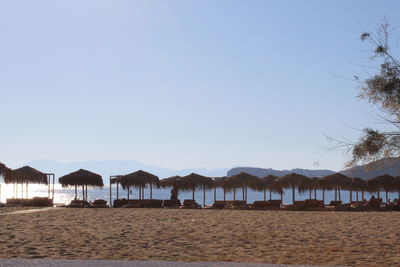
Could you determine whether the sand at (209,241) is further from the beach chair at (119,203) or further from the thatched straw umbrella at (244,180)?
the thatched straw umbrella at (244,180)

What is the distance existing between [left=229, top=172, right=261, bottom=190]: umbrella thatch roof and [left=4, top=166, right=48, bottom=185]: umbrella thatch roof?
1047 cm

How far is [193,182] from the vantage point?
28.9m

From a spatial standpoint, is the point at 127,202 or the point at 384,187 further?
the point at 384,187

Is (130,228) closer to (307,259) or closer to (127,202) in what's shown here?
(307,259)

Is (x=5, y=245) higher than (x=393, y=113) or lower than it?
lower

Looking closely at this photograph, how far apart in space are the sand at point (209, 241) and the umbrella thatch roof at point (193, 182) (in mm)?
12996

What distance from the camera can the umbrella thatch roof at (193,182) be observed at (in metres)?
28.9

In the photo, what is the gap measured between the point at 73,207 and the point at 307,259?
18527 mm

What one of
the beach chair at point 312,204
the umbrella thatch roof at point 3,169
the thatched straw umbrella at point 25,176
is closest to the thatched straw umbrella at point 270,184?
the beach chair at point 312,204

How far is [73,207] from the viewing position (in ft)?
83.5

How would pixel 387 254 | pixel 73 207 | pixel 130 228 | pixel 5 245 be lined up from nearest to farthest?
pixel 387 254 < pixel 5 245 < pixel 130 228 < pixel 73 207

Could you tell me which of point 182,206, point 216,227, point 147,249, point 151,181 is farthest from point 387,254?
point 151,181

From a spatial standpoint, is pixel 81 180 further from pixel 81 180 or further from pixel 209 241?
pixel 209 241

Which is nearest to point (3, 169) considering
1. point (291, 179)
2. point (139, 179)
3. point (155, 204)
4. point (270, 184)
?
point (139, 179)
